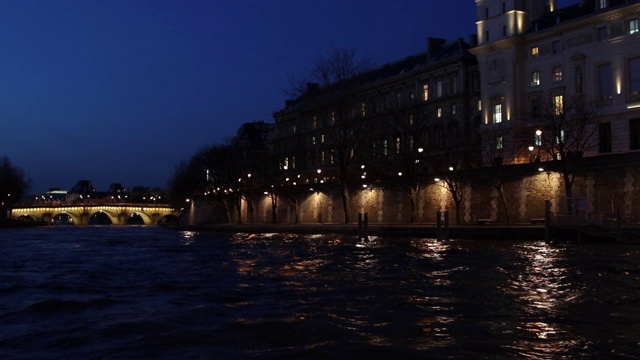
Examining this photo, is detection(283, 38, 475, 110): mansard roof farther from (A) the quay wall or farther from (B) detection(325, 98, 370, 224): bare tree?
(A) the quay wall

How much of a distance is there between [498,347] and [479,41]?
2538 inches

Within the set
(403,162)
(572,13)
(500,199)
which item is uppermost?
(572,13)

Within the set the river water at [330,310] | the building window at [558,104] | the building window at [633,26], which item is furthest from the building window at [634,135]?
the river water at [330,310]

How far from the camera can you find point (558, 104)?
62.7 m

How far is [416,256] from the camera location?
3269 cm

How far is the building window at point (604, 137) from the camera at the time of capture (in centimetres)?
5957

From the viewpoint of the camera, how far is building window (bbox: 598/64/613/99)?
198 feet

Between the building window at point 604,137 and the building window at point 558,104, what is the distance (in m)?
3.63

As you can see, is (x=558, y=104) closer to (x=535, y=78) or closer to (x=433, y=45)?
(x=535, y=78)

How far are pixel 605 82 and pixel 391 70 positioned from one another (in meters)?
39.3

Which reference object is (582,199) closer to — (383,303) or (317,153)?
(383,303)

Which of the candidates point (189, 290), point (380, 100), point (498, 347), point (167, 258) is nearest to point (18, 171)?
point (380, 100)

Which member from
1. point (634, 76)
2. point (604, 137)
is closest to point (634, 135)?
point (604, 137)

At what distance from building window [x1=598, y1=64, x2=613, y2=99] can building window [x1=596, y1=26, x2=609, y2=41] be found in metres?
2.34
